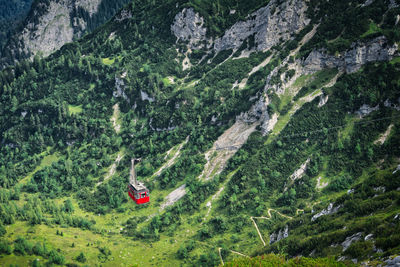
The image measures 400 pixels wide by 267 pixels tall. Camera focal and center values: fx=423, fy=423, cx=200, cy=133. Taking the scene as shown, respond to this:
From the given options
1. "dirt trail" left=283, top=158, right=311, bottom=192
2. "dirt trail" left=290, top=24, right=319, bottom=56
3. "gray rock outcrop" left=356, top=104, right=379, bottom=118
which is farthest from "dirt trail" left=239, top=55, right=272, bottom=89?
"gray rock outcrop" left=356, top=104, right=379, bottom=118

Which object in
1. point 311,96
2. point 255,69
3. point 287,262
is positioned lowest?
point 287,262

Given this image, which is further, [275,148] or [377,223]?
[275,148]

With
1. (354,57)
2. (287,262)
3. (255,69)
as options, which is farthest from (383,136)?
(287,262)

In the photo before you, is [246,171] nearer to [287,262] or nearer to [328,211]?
[328,211]

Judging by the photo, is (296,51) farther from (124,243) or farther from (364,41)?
(124,243)

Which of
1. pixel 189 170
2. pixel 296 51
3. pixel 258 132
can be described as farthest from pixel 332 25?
pixel 189 170

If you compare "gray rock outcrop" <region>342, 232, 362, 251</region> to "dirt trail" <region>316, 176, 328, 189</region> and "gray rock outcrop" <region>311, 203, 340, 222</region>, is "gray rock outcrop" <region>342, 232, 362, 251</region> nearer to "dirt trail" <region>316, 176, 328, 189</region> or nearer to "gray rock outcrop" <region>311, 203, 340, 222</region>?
"gray rock outcrop" <region>311, 203, 340, 222</region>

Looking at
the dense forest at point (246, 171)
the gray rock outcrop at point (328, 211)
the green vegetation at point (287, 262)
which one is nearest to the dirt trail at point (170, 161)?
the dense forest at point (246, 171)
